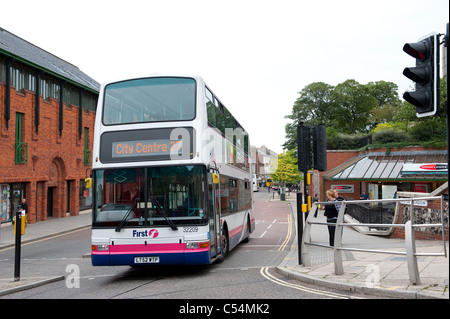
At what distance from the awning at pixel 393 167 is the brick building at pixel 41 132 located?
1953 centimetres

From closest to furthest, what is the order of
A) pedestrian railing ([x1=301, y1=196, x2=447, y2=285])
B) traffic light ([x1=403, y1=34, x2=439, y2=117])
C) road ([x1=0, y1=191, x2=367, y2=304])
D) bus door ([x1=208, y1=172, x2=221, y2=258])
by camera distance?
1. traffic light ([x1=403, y1=34, x2=439, y2=117])
2. pedestrian railing ([x1=301, y1=196, x2=447, y2=285])
3. road ([x1=0, y1=191, x2=367, y2=304])
4. bus door ([x1=208, y1=172, x2=221, y2=258])

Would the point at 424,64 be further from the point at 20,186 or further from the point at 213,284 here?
the point at 20,186

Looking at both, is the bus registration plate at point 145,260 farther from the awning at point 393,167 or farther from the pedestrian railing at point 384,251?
the awning at point 393,167

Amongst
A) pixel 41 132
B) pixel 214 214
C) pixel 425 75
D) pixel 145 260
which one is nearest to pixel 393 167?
pixel 41 132

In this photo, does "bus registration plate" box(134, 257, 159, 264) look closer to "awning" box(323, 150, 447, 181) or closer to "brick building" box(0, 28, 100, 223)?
"brick building" box(0, 28, 100, 223)

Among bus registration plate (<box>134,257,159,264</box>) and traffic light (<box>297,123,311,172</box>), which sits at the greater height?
traffic light (<box>297,123,311,172</box>)

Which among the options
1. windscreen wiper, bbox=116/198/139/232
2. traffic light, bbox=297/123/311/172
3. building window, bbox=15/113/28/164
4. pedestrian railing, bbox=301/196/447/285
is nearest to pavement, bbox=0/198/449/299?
pedestrian railing, bbox=301/196/447/285

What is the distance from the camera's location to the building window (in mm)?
25916

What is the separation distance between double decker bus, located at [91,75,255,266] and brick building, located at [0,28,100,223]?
59.4 ft

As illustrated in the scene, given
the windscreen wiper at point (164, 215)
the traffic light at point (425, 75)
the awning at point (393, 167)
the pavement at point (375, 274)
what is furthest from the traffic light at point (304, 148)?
the awning at point (393, 167)

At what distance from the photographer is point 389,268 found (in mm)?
7945

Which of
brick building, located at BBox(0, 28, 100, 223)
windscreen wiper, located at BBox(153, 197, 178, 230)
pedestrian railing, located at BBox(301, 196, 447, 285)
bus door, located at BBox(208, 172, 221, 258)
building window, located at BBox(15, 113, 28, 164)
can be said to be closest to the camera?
pedestrian railing, located at BBox(301, 196, 447, 285)

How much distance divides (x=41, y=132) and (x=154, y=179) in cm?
2246
